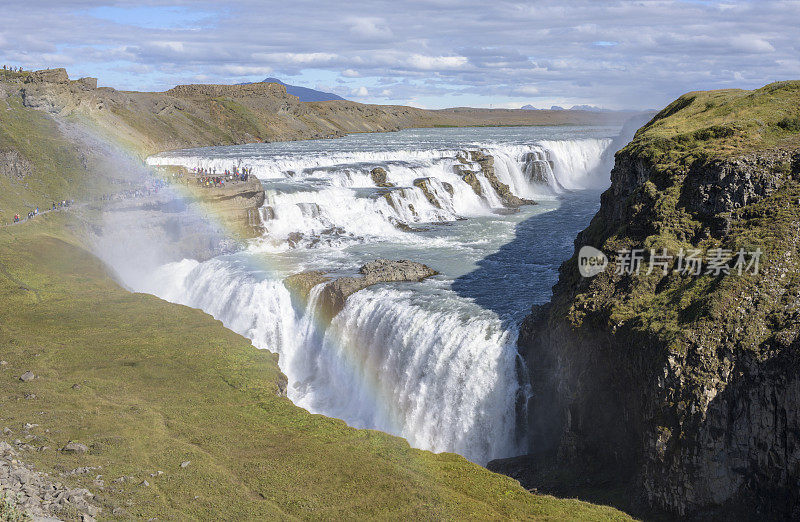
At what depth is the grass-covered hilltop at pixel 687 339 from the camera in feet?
57.3

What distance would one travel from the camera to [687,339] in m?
18.7

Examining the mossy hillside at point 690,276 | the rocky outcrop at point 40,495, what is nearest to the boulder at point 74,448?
the rocky outcrop at point 40,495

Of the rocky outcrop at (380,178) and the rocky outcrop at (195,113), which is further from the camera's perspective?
the rocky outcrop at (195,113)

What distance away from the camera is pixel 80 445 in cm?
1883

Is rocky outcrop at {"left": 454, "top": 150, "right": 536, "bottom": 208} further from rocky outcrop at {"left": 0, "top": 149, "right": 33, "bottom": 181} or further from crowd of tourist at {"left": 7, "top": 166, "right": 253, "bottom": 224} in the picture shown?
rocky outcrop at {"left": 0, "top": 149, "right": 33, "bottom": 181}

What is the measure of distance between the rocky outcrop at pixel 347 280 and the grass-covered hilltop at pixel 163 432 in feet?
17.8

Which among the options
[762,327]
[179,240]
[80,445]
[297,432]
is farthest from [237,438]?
[179,240]

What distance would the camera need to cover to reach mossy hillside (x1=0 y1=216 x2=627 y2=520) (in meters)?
17.2

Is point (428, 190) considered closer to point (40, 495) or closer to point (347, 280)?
point (347, 280)

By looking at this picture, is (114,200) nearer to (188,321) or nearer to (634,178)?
(188,321)

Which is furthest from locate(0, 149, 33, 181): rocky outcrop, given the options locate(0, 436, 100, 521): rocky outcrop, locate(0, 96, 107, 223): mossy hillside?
locate(0, 436, 100, 521): rocky outcrop

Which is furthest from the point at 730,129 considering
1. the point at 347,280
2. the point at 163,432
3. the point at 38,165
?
the point at 38,165

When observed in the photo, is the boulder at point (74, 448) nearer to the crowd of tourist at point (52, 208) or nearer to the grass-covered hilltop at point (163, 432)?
the grass-covered hilltop at point (163, 432)

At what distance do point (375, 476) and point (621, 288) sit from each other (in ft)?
37.1
